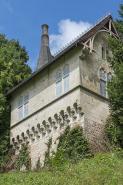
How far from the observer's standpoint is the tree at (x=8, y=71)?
78.9 feet

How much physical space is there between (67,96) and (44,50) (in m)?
13.1

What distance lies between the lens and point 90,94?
19641 millimetres

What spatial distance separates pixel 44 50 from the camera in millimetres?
31906

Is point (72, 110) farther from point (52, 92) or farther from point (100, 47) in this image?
point (100, 47)

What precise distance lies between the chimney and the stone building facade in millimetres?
7044

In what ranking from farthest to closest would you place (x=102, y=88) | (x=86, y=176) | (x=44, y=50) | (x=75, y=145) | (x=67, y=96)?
(x=44, y=50) < (x=102, y=88) < (x=67, y=96) < (x=75, y=145) < (x=86, y=176)

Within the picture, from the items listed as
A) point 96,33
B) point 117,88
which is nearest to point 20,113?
point 96,33

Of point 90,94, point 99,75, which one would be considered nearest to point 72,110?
point 90,94

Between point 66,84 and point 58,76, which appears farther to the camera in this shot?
point 58,76

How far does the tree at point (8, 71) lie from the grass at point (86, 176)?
9.56 meters

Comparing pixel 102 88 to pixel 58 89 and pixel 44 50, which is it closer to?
pixel 58 89

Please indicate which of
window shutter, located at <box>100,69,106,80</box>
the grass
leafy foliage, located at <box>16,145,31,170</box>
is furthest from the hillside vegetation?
window shutter, located at <box>100,69,106,80</box>

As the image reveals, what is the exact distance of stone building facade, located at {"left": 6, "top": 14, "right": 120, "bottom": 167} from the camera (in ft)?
62.8

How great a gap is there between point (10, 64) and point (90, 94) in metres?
9.47
